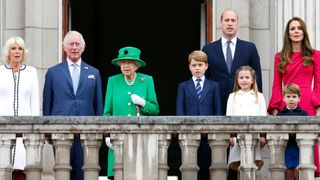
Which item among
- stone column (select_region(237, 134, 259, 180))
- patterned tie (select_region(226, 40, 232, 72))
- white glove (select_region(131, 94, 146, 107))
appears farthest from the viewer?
patterned tie (select_region(226, 40, 232, 72))

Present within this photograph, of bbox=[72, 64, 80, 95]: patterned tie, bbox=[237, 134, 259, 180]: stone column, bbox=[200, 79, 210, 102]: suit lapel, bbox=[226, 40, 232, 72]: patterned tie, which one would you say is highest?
bbox=[226, 40, 232, 72]: patterned tie

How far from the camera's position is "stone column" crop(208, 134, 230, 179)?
1739cm

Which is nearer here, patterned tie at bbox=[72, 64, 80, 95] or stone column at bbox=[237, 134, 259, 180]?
stone column at bbox=[237, 134, 259, 180]

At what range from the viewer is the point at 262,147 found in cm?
1778

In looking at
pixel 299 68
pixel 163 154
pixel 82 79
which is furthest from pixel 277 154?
pixel 82 79

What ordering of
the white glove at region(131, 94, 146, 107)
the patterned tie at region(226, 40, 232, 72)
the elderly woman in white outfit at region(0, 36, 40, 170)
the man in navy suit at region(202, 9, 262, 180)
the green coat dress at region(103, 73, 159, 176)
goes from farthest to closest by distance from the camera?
the patterned tie at region(226, 40, 232, 72), the man in navy suit at region(202, 9, 262, 180), the green coat dress at region(103, 73, 159, 176), the white glove at region(131, 94, 146, 107), the elderly woman in white outfit at region(0, 36, 40, 170)

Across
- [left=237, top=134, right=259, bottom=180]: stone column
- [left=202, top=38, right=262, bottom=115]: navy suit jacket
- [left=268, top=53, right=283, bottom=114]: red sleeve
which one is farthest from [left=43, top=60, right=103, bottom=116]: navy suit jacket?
[left=268, top=53, right=283, bottom=114]: red sleeve

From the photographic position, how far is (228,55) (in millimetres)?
18922

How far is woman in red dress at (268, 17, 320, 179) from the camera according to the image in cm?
1839

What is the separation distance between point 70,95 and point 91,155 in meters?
1.02

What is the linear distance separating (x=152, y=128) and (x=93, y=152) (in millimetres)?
668

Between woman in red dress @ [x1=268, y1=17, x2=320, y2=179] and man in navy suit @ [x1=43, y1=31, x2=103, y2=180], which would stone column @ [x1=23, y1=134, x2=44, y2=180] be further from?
woman in red dress @ [x1=268, y1=17, x2=320, y2=179]

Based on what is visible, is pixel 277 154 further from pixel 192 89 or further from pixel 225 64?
pixel 225 64

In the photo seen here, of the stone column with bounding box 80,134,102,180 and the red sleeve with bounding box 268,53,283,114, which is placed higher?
the red sleeve with bounding box 268,53,283,114
